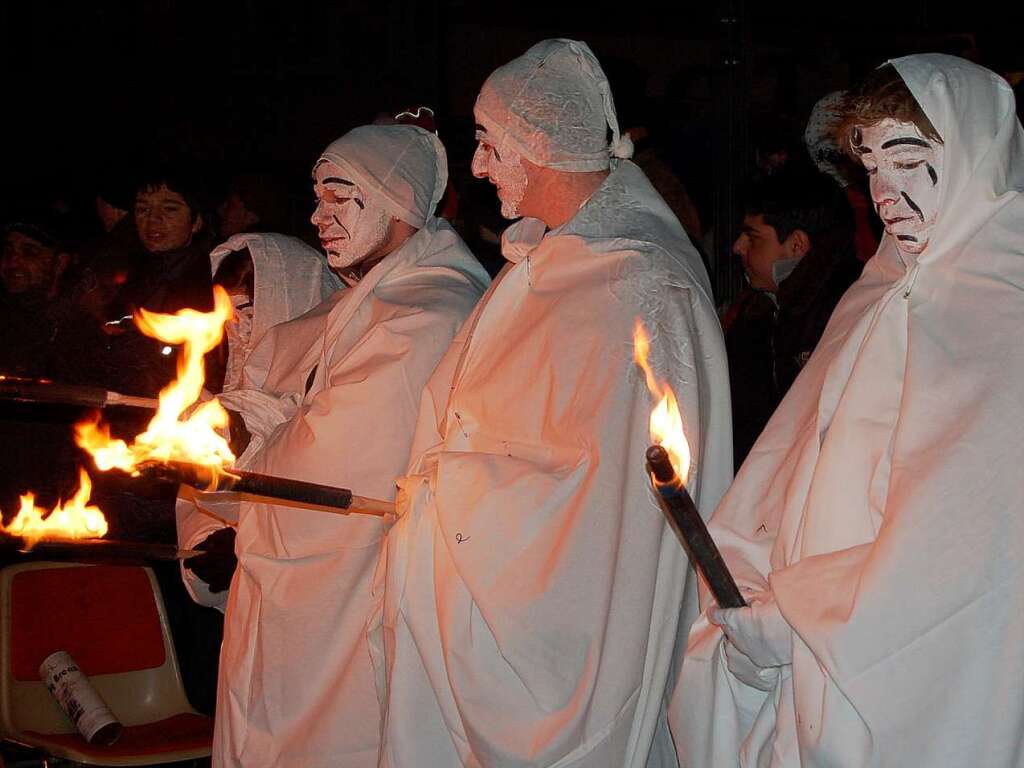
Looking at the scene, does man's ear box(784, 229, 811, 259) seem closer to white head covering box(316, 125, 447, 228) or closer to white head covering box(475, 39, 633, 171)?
white head covering box(475, 39, 633, 171)

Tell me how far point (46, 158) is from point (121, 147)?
0.64 m

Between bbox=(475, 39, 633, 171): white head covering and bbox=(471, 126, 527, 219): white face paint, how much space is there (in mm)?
29

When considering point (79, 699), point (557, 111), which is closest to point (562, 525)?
point (557, 111)

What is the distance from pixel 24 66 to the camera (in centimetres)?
1067

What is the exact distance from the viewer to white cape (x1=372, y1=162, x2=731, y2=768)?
12.5 feet

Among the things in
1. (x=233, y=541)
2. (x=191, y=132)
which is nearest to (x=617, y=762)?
(x=233, y=541)

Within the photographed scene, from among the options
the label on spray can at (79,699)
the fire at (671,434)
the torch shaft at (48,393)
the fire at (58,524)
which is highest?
the torch shaft at (48,393)

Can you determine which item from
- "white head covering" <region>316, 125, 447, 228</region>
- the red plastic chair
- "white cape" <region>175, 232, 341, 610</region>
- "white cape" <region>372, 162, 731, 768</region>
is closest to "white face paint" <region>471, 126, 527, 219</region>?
"white cape" <region>372, 162, 731, 768</region>

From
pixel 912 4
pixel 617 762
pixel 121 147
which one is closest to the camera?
pixel 617 762

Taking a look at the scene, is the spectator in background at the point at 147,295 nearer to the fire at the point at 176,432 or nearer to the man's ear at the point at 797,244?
the fire at the point at 176,432

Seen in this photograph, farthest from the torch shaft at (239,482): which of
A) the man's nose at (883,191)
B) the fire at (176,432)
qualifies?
the man's nose at (883,191)

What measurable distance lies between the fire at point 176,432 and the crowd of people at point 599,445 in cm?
41

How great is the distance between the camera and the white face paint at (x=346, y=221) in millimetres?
5176

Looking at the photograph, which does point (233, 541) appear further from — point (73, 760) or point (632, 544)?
point (632, 544)
